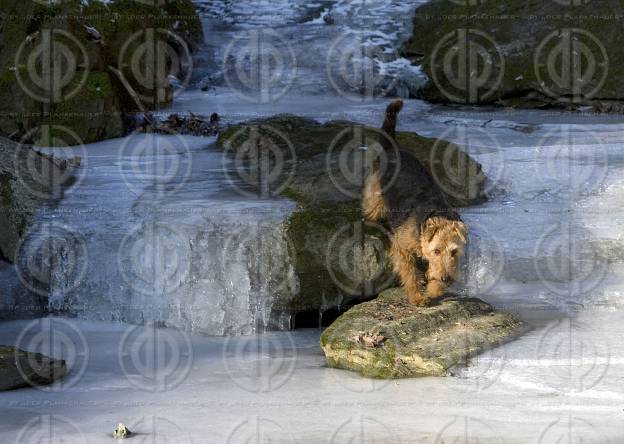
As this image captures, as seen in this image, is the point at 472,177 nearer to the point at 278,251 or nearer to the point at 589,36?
the point at 278,251

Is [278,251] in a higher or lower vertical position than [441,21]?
lower

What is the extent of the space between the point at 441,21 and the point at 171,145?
4.75 m

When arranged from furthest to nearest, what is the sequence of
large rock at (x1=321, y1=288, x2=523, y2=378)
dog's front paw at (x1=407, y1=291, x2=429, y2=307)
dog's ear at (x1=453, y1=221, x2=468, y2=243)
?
dog's front paw at (x1=407, y1=291, x2=429, y2=307), dog's ear at (x1=453, y1=221, x2=468, y2=243), large rock at (x1=321, y1=288, x2=523, y2=378)

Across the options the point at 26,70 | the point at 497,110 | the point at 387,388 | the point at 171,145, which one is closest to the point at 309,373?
the point at 387,388

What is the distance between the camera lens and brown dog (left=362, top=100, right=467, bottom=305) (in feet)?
20.4

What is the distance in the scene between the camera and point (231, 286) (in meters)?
6.70

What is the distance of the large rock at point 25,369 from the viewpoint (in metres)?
5.30

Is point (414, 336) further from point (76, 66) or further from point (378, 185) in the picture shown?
point (76, 66)

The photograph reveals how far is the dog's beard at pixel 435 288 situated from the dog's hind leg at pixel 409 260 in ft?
0.16

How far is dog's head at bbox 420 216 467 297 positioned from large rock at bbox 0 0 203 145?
4467mm

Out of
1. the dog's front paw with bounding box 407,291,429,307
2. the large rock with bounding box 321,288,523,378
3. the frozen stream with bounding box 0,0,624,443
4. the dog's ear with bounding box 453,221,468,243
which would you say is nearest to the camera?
the frozen stream with bounding box 0,0,624,443

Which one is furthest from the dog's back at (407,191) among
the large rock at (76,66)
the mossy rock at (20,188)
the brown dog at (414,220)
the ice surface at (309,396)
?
the large rock at (76,66)

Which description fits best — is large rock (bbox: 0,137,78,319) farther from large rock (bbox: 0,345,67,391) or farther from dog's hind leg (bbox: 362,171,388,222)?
dog's hind leg (bbox: 362,171,388,222)

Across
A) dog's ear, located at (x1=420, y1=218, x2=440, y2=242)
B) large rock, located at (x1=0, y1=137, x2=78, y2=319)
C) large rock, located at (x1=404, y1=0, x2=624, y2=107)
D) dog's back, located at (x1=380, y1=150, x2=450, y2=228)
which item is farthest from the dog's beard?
large rock, located at (x1=404, y1=0, x2=624, y2=107)
